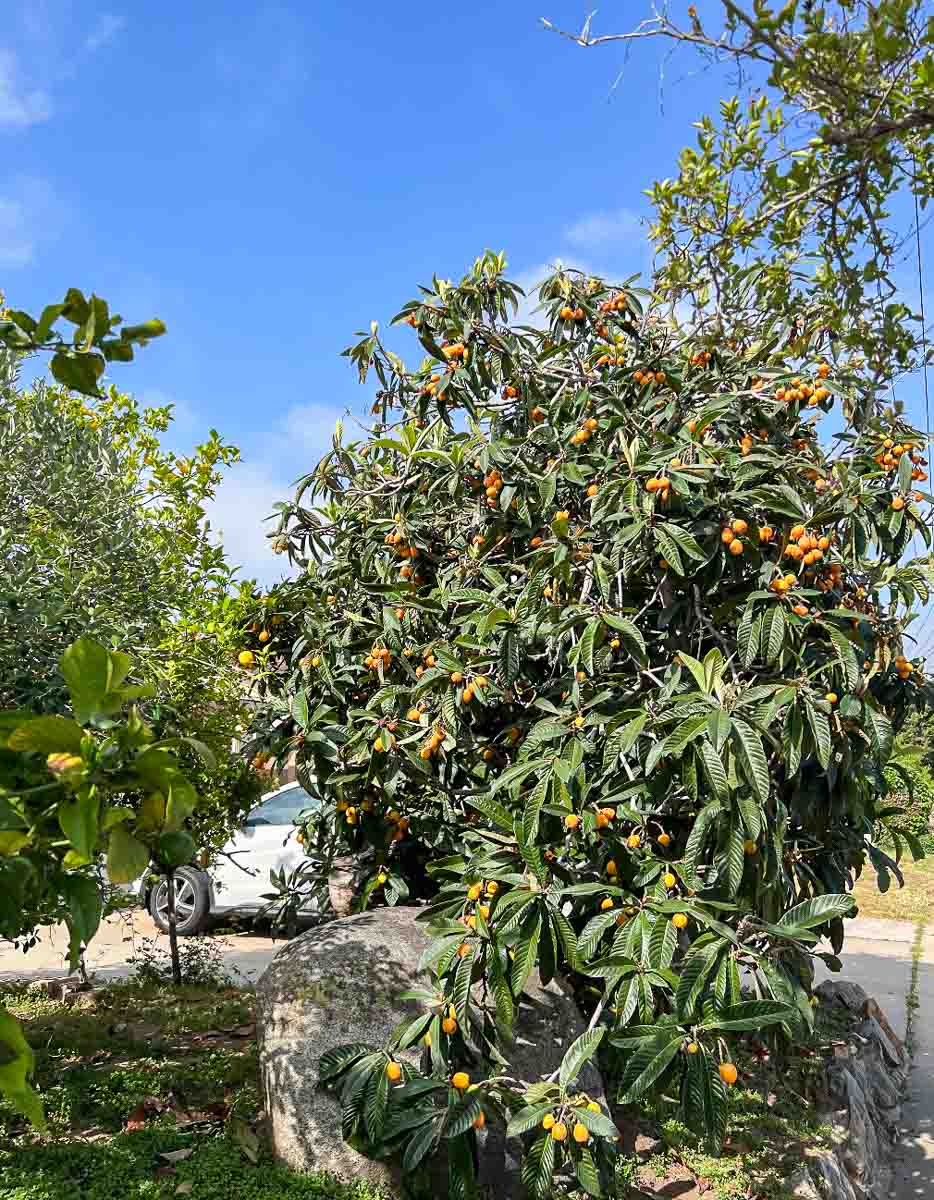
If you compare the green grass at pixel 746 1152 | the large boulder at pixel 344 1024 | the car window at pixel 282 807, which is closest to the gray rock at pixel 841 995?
the green grass at pixel 746 1152

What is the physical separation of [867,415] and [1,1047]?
3956mm

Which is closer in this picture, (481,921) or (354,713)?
(481,921)

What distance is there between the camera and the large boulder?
343 cm

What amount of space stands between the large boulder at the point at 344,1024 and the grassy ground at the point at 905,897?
8.05 meters

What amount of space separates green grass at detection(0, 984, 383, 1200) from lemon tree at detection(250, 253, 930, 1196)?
1.58ft

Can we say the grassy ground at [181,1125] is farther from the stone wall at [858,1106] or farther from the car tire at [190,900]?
the car tire at [190,900]

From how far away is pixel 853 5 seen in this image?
336cm

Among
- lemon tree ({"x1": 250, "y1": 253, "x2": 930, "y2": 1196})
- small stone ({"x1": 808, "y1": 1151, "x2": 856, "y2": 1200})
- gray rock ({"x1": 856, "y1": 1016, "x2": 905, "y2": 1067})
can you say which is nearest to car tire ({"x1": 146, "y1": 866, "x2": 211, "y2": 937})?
lemon tree ({"x1": 250, "y1": 253, "x2": 930, "y2": 1196})

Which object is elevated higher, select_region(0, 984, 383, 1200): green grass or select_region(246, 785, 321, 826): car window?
select_region(246, 785, 321, 826): car window

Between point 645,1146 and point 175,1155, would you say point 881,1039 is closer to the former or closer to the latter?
point 645,1146

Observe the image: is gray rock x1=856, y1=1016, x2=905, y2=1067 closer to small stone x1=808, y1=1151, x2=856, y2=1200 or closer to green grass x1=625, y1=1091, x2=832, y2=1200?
green grass x1=625, y1=1091, x2=832, y2=1200

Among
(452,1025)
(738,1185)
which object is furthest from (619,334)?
(738,1185)

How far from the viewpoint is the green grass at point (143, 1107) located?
3168mm

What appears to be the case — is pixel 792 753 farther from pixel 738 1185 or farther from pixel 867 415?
pixel 738 1185
